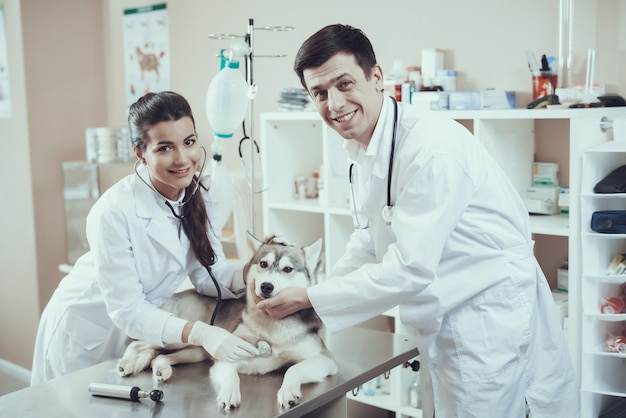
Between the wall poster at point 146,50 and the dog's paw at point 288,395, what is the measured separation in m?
2.70

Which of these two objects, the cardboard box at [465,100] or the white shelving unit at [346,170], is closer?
the white shelving unit at [346,170]

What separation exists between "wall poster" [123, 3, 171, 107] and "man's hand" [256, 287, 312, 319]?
253 centimetres

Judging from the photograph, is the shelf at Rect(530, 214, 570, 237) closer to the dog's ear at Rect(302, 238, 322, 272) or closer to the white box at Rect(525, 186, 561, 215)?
the white box at Rect(525, 186, 561, 215)

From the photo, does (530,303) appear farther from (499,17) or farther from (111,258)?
(499,17)

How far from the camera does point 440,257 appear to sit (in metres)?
1.53

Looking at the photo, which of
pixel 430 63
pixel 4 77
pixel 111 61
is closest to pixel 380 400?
pixel 430 63

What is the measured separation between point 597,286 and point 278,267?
110 cm

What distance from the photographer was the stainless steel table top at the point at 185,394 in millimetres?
1418

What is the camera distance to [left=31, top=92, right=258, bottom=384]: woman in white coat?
1.63m

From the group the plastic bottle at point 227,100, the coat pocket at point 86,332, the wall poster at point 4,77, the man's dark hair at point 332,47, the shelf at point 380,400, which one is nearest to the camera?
the man's dark hair at point 332,47

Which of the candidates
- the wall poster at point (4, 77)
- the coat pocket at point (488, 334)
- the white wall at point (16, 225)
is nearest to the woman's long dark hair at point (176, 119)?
the coat pocket at point (488, 334)

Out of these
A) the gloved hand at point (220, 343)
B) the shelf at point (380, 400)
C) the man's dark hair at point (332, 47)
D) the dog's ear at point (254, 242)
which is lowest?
the shelf at point (380, 400)

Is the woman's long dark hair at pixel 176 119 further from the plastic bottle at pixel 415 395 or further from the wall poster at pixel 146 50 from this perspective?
the wall poster at pixel 146 50

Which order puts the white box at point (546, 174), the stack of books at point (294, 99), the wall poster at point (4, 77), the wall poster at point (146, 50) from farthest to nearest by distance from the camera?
1. the wall poster at point (4, 77)
2. the wall poster at point (146, 50)
3. the stack of books at point (294, 99)
4. the white box at point (546, 174)
